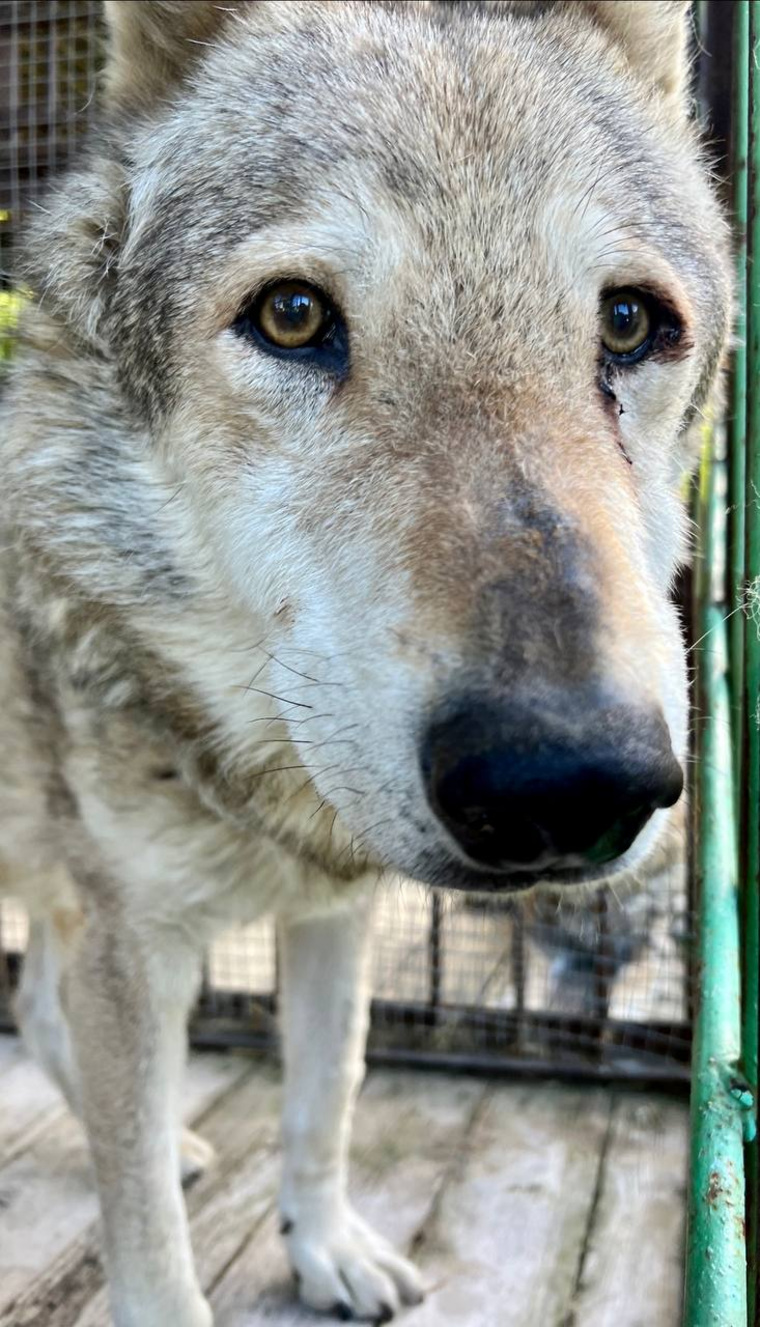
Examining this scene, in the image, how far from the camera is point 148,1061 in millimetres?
1895

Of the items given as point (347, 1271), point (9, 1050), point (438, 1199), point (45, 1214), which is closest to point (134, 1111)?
point (347, 1271)

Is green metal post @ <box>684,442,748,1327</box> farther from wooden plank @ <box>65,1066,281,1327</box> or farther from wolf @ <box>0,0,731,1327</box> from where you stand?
wooden plank @ <box>65,1066,281,1327</box>

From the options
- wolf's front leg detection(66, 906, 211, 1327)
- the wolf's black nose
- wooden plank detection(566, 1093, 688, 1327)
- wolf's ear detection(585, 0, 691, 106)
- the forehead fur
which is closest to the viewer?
the wolf's black nose

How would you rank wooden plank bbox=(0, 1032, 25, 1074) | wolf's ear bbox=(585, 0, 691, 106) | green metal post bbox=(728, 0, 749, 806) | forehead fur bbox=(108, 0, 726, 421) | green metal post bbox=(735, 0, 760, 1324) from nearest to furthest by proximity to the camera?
green metal post bbox=(735, 0, 760, 1324) < forehead fur bbox=(108, 0, 726, 421) < green metal post bbox=(728, 0, 749, 806) < wolf's ear bbox=(585, 0, 691, 106) < wooden plank bbox=(0, 1032, 25, 1074)

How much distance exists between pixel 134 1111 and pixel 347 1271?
0.65 metres

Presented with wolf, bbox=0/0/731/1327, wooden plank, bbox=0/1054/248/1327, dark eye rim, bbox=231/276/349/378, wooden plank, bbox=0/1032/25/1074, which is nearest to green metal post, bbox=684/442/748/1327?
wolf, bbox=0/0/731/1327

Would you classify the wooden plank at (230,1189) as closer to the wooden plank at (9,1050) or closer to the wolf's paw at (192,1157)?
the wolf's paw at (192,1157)

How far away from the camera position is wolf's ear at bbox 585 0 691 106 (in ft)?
6.48

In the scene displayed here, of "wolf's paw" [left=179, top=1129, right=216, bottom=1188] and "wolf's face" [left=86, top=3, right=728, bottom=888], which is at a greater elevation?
"wolf's face" [left=86, top=3, right=728, bottom=888]

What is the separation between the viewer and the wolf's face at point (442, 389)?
1.09m

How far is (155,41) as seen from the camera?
1908 mm

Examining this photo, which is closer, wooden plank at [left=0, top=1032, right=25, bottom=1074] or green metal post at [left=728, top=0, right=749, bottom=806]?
green metal post at [left=728, top=0, right=749, bottom=806]

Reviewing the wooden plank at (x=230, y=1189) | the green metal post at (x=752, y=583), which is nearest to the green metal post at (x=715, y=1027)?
the green metal post at (x=752, y=583)

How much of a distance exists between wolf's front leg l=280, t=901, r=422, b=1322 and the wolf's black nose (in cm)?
115
